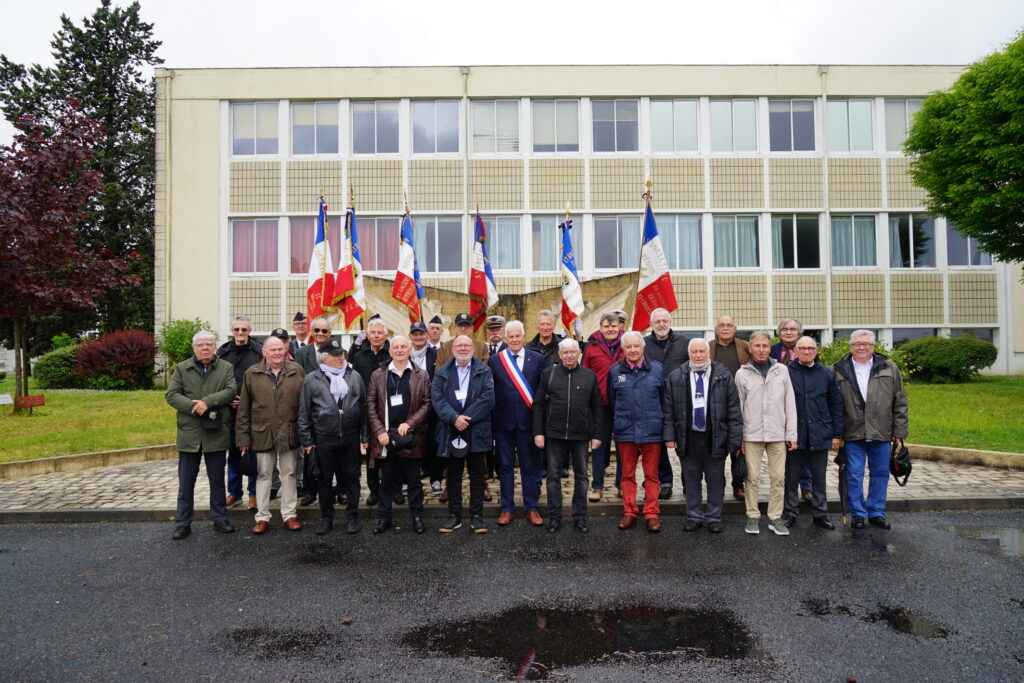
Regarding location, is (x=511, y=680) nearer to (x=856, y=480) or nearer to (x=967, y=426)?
(x=856, y=480)

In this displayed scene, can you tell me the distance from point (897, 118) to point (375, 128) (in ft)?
59.0

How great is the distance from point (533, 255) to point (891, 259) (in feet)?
40.1

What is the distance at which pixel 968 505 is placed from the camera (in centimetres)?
732

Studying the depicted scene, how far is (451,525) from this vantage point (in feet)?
21.9

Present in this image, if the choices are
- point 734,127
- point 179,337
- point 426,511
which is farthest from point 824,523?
point 179,337

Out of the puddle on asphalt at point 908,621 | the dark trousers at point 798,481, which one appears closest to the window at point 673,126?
the dark trousers at point 798,481

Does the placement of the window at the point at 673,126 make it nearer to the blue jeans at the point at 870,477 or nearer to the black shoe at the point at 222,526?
the blue jeans at the point at 870,477

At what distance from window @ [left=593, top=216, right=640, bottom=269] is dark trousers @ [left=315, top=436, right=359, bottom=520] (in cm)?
1612

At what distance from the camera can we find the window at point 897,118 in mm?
21938

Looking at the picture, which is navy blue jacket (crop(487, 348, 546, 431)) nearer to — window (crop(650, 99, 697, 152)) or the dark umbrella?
the dark umbrella

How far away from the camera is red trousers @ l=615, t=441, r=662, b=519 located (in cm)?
671

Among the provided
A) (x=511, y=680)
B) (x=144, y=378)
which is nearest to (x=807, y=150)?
(x=511, y=680)

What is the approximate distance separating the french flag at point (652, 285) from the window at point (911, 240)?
1575 cm

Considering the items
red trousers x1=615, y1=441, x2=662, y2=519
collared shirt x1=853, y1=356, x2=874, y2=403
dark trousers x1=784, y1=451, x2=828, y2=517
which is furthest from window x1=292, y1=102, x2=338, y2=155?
dark trousers x1=784, y1=451, x2=828, y2=517
